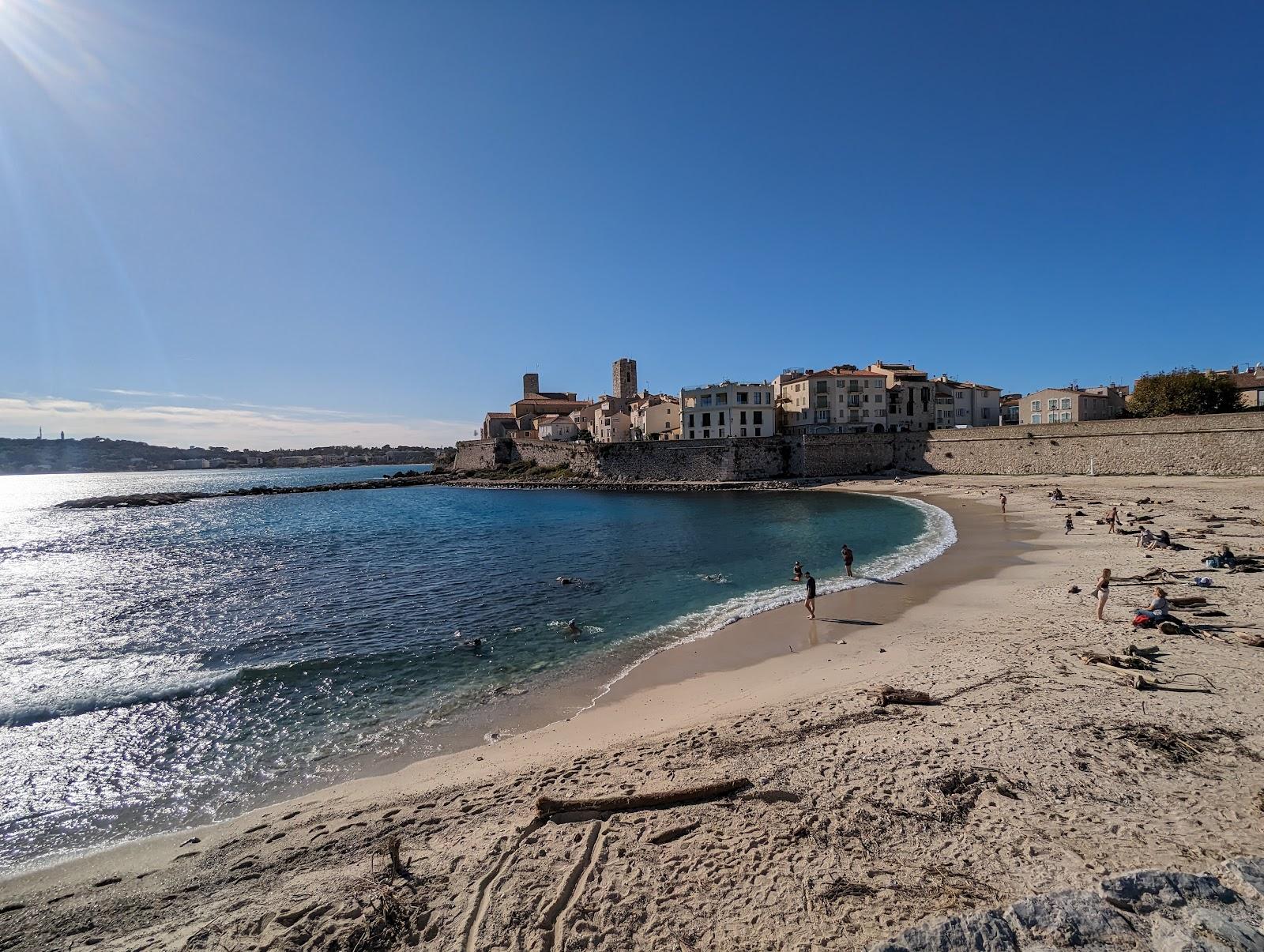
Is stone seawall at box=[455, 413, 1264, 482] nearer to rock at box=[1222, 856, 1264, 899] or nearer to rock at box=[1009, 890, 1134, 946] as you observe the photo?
rock at box=[1222, 856, 1264, 899]

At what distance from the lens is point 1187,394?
44.5 metres

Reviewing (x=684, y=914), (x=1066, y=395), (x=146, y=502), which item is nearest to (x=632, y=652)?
(x=684, y=914)

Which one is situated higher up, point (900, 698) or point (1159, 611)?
point (1159, 611)

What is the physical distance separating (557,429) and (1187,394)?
2777 inches

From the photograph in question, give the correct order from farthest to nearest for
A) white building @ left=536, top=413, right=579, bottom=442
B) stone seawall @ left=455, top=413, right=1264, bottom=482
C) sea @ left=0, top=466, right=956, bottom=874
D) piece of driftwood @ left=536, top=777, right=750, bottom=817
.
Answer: white building @ left=536, top=413, right=579, bottom=442 → stone seawall @ left=455, top=413, right=1264, bottom=482 → sea @ left=0, top=466, right=956, bottom=874 → piece of driftwood @ left=536, top=777, right=750, bottom=817

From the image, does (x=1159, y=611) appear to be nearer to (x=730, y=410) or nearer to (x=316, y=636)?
(x=316, y=636)

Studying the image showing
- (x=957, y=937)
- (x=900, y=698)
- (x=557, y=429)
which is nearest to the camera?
(x=957, y=937)

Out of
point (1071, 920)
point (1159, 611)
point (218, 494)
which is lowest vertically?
point (218, 494)

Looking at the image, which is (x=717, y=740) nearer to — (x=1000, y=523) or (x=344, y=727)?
(x=344, y=727)

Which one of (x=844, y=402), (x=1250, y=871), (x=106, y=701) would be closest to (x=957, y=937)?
(x=1250, y=871)

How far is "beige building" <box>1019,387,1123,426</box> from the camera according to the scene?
53062 millimetres

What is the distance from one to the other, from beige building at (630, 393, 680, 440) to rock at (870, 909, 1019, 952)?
207 ft

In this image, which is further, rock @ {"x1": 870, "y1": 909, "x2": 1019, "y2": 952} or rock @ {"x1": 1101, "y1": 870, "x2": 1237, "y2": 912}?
rock @ {"x1": 1101, "y1": 870, "x2": 1237, "y2": 912}

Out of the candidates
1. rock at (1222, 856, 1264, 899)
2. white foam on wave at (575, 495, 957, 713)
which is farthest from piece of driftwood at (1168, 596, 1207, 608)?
rock at (1222, 856, 1264, 899)
